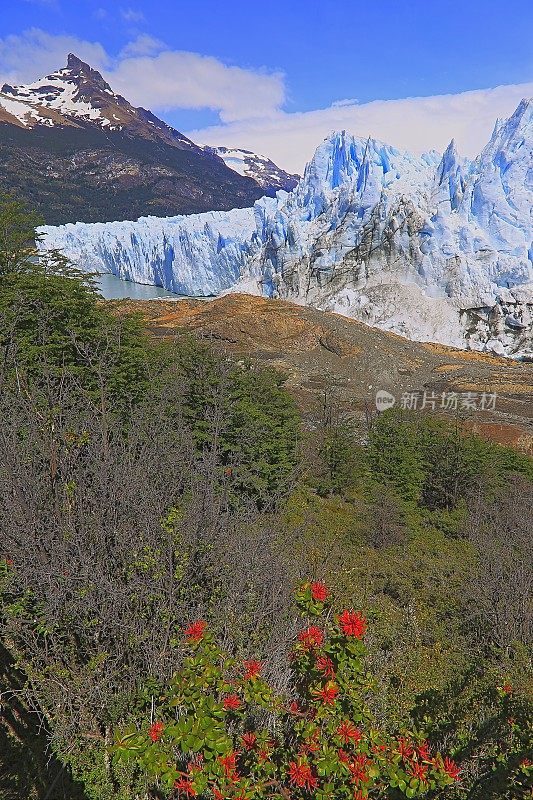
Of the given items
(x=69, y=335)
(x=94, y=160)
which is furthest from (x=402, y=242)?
(x=94, y=160)

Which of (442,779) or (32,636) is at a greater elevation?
(442,779)

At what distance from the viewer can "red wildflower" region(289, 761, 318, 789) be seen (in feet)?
7.44

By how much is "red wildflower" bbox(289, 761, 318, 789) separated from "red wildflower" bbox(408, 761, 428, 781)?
426mm

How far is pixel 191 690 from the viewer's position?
93.7 inches

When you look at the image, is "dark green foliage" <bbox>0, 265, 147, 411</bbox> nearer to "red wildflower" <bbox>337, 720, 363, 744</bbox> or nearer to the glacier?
"red wildflower" <bbox>337, 720, 363, 744</bbox>

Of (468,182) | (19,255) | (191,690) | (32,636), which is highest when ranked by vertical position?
(468,182)

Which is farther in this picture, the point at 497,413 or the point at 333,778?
the point at 497,413

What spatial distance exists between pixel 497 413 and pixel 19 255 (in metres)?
24.6

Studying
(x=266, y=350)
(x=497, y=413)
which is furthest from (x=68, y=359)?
(x=266, y=350)

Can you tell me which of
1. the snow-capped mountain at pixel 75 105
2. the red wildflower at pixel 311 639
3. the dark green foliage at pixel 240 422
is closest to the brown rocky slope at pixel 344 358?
the dark green foliage at pixel 240 422

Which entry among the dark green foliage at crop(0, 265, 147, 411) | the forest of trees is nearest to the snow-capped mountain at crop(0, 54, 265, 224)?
the dark green foliage at crop(0, 265, 147, 411)

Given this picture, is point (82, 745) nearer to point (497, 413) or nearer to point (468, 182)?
point (497, 413)

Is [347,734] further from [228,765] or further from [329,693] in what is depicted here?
[228,765]

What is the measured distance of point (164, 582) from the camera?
4.62m
